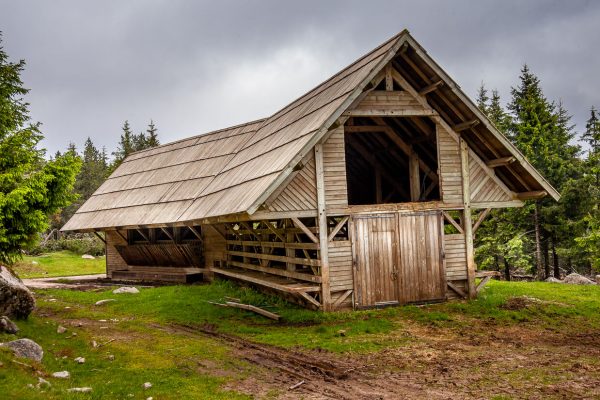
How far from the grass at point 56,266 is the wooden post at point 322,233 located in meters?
24.2

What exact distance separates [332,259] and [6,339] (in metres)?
8.50

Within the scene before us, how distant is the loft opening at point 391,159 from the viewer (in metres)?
17.6

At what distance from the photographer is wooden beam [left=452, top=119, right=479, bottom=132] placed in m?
15.5

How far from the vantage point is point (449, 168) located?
53.5 feet

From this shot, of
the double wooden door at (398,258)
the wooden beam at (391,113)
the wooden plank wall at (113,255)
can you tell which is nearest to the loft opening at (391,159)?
the wooden beam at (391,113)

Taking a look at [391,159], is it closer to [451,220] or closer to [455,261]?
[451,220]

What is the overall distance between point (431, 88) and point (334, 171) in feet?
13.0

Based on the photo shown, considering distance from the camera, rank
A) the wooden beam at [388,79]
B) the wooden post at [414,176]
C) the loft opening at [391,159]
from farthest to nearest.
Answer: the loft opening at [391,159], the wooden post at [414,176], the wooden beam at [388,79]

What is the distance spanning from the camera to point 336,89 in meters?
16.6

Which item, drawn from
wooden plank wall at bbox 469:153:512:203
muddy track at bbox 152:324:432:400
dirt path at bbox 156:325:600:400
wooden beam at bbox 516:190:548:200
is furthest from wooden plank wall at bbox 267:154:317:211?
wooden beam at bbox 516:190:548:200

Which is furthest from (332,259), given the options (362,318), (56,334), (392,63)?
(56,334)

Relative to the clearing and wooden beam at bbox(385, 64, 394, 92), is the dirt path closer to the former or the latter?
the clearing

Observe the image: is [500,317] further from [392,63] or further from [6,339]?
[6,339]

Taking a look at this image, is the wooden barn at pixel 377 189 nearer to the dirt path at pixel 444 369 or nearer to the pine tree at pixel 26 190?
the dirt path at pixel 444 369
